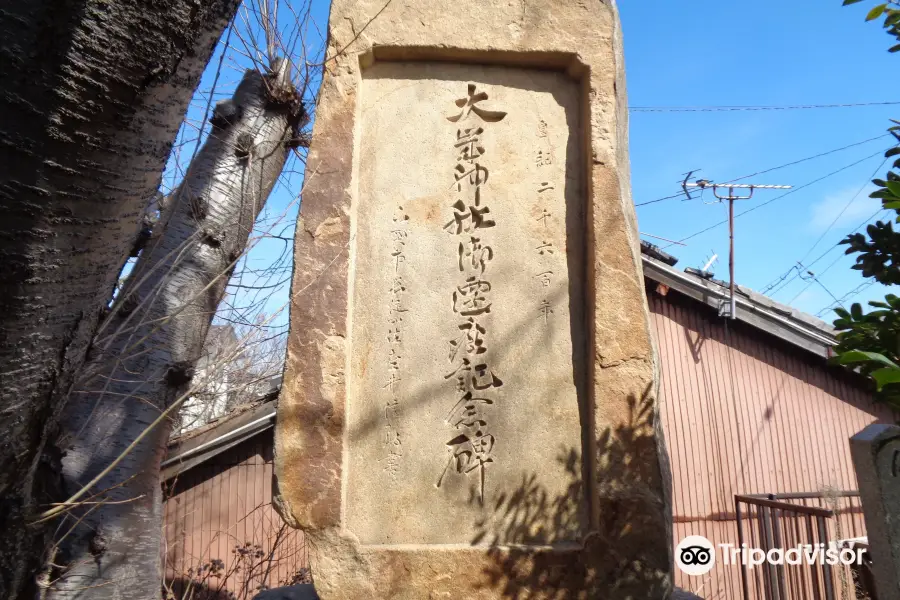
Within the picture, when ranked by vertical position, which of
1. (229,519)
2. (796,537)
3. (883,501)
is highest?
(883,501)

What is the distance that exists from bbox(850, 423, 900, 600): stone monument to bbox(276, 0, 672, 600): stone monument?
142cm

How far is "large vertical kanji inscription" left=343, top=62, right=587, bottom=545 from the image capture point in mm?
2715

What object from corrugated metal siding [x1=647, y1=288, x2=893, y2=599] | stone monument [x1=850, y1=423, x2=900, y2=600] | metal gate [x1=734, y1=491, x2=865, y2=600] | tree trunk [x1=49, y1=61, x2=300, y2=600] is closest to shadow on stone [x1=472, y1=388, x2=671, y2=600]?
stone monument [x1=850, y1=423, x2=900, y2=600]

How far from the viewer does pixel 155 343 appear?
11.0 ft

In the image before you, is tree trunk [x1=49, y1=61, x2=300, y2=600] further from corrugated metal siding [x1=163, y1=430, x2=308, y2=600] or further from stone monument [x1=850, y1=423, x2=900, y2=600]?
stone monument [x1=850, y1=423, x2=900, y2=600]

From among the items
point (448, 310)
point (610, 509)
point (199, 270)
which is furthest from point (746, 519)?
point (199, 270)

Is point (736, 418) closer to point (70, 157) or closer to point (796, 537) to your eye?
point (796, 537)

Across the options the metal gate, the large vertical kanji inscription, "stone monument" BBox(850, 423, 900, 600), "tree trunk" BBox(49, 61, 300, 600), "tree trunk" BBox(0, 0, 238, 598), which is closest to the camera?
"tree trunk" BBox(0, 0, 238, 598)

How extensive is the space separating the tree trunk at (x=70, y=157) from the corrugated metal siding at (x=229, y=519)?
521 centimetres

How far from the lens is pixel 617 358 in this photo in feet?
9.00

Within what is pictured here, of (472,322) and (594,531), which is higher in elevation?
(472,322)

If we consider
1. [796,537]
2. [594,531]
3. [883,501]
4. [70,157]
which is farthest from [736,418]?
[70,157]

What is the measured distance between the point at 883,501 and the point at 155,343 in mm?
3868

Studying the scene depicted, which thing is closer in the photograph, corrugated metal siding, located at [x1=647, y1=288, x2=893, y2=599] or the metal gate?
the metal gate
